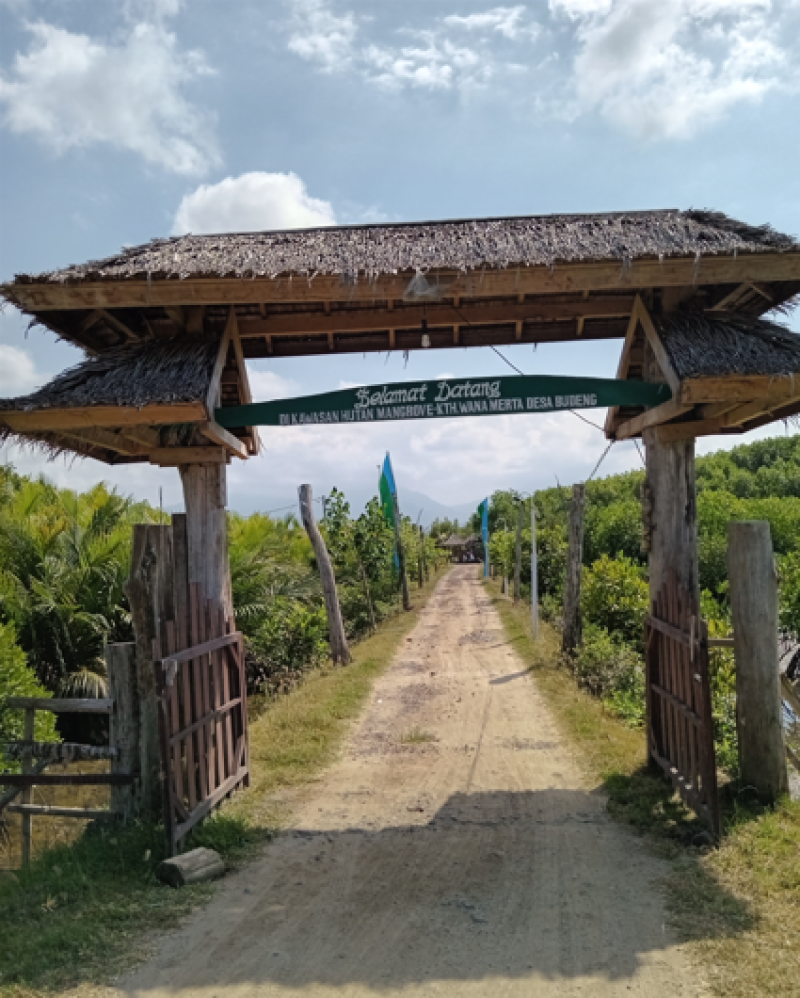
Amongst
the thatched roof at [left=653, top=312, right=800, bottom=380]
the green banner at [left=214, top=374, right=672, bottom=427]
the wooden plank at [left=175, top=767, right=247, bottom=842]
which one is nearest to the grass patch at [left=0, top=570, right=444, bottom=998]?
the wooden plank at [left=175, top=767, right=247, bottom=842]

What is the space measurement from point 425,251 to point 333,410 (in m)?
1.38

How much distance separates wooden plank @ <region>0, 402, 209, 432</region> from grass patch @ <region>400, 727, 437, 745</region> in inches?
178

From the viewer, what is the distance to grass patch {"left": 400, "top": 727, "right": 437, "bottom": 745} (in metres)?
8.30

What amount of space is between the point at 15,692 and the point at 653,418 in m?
6.54

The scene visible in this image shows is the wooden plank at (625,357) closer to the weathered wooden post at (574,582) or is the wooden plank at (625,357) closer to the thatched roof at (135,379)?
the thatched roof at (135,379)

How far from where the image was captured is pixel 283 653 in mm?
13203

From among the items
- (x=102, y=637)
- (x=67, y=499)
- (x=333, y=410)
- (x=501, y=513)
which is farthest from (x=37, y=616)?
(x=501, y=513)

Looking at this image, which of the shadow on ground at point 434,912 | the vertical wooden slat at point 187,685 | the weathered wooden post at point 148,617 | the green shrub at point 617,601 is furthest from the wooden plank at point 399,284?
the green shrub at point 617,601

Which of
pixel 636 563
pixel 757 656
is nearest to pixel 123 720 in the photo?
pixel 757 656

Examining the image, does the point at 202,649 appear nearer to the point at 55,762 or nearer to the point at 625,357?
the point at 55,762

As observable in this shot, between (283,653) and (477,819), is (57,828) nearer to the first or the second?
(477,819)

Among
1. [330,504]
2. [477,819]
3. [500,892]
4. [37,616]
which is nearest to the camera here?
[500,892]

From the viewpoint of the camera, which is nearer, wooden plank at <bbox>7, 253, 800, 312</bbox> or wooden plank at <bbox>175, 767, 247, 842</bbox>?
wooden plank at <bbox>175, 767, 247, 842</bbox>

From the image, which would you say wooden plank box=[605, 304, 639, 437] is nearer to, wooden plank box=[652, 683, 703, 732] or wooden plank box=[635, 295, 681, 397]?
wooden plank box=[635, 295, 681, 397]
